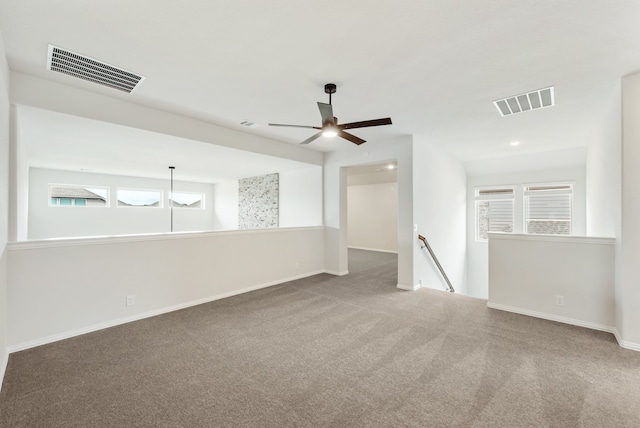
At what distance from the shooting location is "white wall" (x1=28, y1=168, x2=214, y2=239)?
6.68 m

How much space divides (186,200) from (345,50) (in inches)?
350

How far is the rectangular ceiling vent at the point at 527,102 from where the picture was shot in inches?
123

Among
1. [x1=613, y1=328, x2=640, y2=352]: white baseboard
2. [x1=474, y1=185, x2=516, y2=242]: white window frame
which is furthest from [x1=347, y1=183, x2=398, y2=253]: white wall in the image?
[x1=613, y1=328, x2=640, y2=352]: white baseboard

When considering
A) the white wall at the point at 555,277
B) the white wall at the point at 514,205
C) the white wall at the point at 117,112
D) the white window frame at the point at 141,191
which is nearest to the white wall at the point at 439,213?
the white wall at the point at 514,205

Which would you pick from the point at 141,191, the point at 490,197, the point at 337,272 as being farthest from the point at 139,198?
the point at 490,197

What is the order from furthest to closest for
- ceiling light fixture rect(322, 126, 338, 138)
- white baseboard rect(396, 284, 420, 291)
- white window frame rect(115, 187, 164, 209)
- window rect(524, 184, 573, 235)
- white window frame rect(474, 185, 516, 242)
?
white window frame rect(115, 187, 164, 209)
white window frame rect(474, 185, 516, 242)
window rect(524, 184, 573, 235)
white baseboard rect(396, 284, 420, 291)
ceiling light fixture rect(322, 126, 338, 138)

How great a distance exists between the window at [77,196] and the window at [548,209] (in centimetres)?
1144

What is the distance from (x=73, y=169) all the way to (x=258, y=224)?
4766 millimetres

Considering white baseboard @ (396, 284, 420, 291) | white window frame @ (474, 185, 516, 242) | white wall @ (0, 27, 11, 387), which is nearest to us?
white wall @ (0, 27, 11, 387)

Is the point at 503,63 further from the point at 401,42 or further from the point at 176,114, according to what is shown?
the point at 176,114

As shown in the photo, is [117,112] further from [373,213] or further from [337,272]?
[373,213]

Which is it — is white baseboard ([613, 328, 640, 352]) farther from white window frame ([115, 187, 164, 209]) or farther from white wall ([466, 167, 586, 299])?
white window frame ([115, 187, 164, 209])

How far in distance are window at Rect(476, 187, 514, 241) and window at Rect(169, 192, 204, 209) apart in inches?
360

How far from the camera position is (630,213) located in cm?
275
